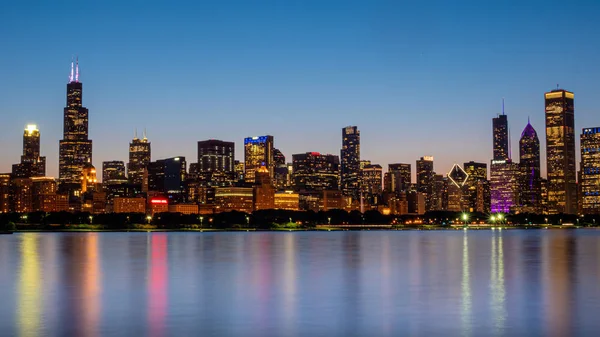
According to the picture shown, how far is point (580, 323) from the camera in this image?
95.6 ft

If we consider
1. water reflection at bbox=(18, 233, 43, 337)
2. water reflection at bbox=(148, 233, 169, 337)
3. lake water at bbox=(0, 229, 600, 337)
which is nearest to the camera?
water reflection at bbox=(18, 233, 43, 337)

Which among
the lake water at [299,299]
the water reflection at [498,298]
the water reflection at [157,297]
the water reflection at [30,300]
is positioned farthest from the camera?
the water reflection at [498,298]

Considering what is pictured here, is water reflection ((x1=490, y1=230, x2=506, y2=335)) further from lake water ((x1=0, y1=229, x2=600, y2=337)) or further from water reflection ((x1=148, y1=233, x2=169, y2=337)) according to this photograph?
water reflection ((x1=148, y1=233, x2=169, y2=337))

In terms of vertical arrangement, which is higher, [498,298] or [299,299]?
[299,299]

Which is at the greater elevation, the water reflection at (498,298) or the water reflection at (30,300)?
the water reflection at (30,300)

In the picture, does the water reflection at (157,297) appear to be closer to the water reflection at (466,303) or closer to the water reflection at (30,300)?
the water reflection at (30,300)

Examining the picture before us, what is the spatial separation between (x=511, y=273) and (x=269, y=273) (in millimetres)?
17586

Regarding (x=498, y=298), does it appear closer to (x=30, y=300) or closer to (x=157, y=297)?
(x=157, y=297)

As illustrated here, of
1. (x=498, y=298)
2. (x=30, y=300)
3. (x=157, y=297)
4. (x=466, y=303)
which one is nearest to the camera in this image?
(x=466, y=303)

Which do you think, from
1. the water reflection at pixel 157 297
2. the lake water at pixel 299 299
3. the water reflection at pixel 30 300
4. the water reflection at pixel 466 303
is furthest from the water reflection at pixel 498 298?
the water reflection at pixel 30 300

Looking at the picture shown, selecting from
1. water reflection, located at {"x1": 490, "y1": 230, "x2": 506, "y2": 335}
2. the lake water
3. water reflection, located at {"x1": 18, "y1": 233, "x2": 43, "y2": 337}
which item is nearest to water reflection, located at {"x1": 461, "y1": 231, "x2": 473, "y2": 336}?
the lake water

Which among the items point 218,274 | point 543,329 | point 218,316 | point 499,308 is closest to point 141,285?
point 218,274

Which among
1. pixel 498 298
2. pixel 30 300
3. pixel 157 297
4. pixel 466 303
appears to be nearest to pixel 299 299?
pixel 157 297

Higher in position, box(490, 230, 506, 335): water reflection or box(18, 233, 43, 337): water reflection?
box(18, 233, 43, 337): water reflection
